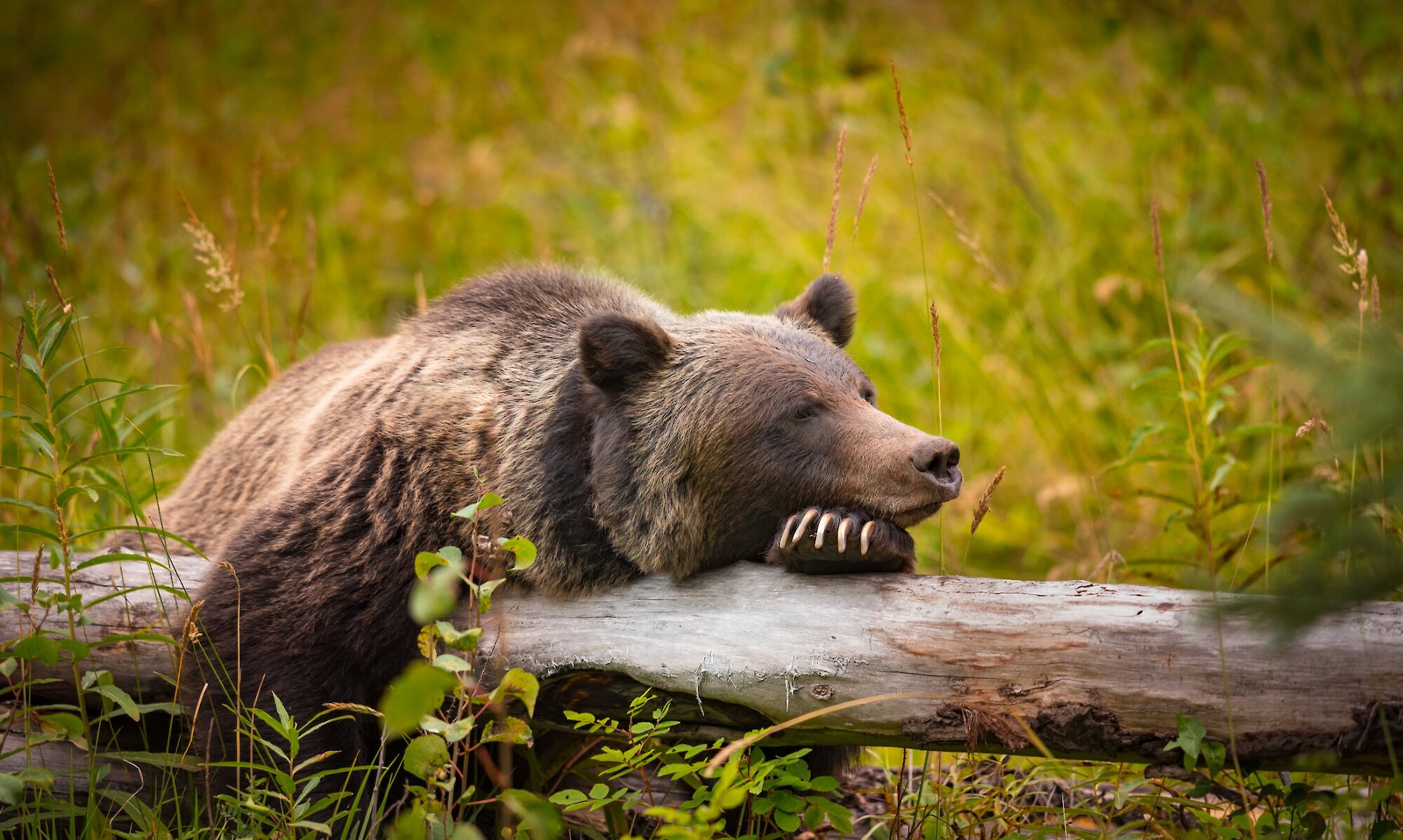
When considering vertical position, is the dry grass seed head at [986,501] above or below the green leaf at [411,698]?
below

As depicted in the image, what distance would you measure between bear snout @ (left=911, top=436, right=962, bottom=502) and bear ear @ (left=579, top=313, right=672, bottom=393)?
959 mm

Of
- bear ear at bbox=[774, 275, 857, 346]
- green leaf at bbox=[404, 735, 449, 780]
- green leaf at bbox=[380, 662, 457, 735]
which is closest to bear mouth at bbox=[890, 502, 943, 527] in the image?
bear ear at bbox=[774, 275, 857, 346]

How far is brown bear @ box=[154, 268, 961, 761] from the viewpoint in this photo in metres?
3.23

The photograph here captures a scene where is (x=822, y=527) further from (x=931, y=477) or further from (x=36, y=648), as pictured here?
(x=36, y=648)

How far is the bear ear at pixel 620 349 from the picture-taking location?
340 cm

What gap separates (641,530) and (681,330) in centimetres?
82

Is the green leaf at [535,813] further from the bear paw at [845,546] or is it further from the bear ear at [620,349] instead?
the bear ear at [620,349]

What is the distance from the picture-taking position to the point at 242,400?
6578mm

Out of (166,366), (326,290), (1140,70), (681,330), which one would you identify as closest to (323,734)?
(681,330)

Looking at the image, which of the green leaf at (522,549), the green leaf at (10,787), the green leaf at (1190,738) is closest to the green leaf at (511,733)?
the green leaf at (522,549)

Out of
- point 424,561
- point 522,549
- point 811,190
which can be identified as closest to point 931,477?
point 522,549

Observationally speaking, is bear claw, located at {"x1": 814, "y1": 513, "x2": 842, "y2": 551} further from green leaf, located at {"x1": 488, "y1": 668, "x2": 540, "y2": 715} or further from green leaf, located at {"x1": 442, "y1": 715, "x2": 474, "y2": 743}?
green leaf, located at {"x1": 442, "y1": 715, "x2": 474, "y2": 743}

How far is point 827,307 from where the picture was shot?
4.04 metres

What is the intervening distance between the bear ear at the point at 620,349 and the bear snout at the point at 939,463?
959mm
